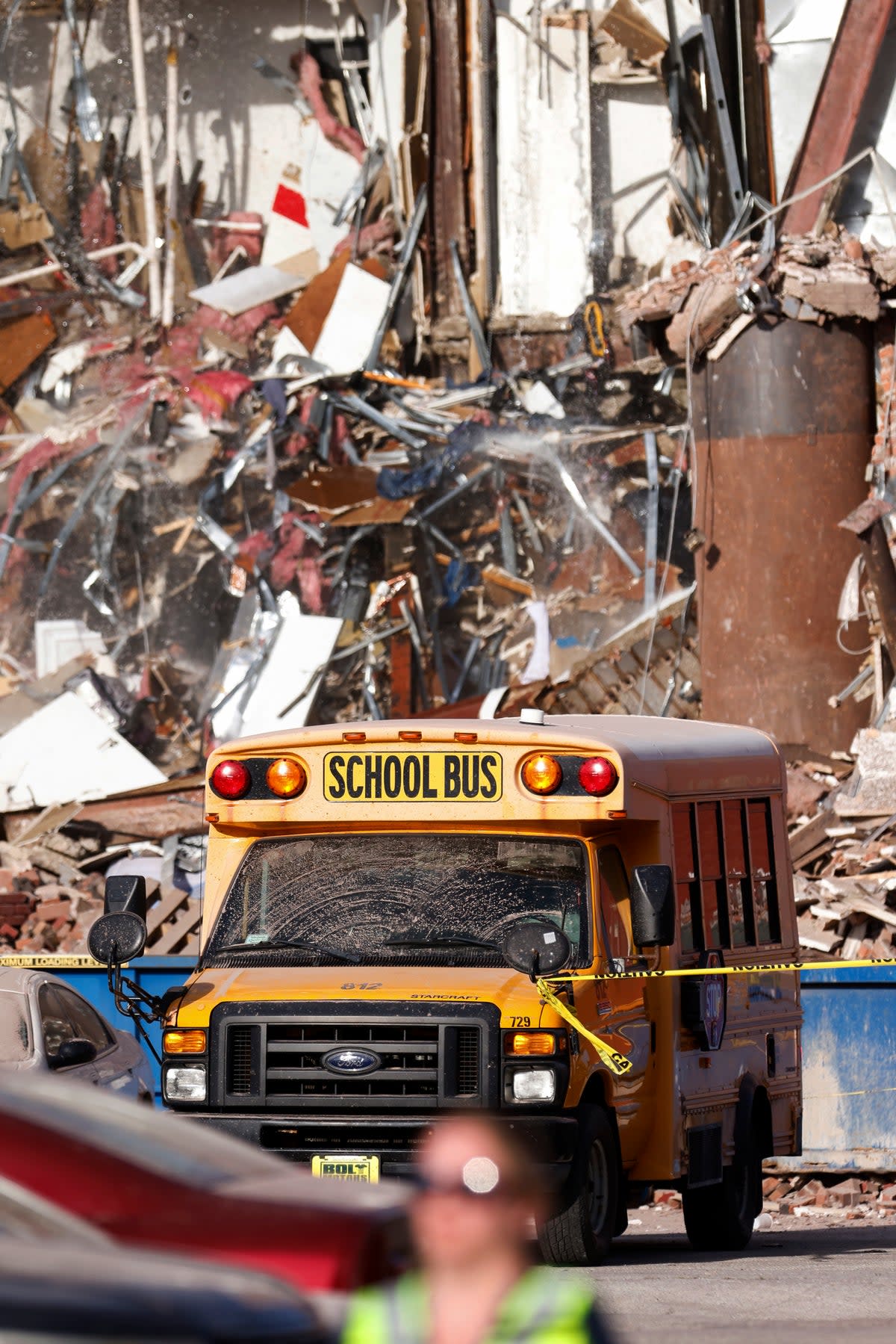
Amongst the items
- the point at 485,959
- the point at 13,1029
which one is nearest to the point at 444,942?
the point at 485,959

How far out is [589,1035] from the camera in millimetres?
8500

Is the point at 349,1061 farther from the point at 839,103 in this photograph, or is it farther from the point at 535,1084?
the point at 839,103

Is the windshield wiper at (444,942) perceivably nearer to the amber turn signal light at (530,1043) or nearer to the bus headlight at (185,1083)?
the amber turn signal light at (530,1043)

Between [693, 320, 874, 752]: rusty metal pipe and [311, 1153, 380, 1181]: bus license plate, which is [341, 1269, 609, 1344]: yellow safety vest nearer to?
[311, 1153, 380, 1181]: bus license plate

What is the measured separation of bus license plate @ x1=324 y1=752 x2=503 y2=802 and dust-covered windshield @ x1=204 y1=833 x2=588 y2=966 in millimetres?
202

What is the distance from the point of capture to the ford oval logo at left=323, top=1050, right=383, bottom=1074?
846 cm

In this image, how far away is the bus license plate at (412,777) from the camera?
9180 millimetres

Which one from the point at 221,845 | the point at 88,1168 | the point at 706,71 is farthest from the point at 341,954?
the point at 706,71

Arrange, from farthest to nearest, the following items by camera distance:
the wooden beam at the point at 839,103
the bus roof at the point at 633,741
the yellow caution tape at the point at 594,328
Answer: the yellow caution tape at the point at 594,328
the wooden beam at the point at 839,103
the bus roof at the point at 633,741

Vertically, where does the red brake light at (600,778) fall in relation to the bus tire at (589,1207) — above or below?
above

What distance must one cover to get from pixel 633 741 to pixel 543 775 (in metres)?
0.66

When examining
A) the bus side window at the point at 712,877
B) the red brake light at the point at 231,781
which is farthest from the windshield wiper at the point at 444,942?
the bus side window at the point at 712,877

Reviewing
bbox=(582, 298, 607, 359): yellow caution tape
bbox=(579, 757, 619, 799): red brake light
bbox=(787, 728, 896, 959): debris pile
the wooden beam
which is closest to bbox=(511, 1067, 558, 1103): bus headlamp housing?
bbox=(579, 757, 619, 799): red brake light

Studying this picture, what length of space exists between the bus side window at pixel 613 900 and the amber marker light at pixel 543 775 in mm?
396
